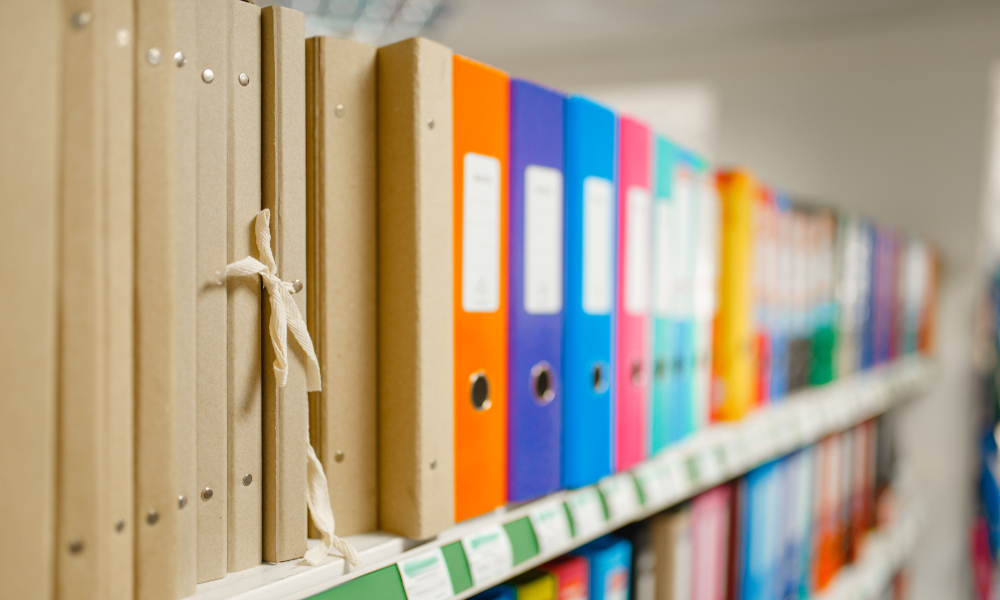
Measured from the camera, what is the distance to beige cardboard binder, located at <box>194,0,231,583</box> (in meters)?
0.45

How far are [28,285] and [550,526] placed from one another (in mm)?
497

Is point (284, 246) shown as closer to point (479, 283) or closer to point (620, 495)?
point (479, 283)

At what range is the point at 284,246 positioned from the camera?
0.49 m

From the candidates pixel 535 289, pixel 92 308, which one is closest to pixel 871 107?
pixel 535 289

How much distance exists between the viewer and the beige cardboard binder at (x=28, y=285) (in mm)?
333

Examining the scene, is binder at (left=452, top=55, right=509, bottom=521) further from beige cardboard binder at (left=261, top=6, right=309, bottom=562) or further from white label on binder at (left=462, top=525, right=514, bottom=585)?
beige cardboard binder at (left=261, top=6, right=309, bottom=562)

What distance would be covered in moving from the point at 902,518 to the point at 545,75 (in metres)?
2.57

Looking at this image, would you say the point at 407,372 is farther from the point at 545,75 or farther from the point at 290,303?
the point at 545,75

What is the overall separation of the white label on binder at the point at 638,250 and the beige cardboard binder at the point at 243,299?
45 cm

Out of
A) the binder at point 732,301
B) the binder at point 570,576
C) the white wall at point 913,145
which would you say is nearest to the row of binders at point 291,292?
the binder at point 570,576

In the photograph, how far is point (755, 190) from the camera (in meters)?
1.16

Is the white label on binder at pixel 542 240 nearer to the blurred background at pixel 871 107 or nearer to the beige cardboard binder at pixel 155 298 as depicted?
the beige cardboard binder at pixel 155 298

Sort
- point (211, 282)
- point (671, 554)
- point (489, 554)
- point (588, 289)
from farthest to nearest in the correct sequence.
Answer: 1. point (671, 554)
2. point (588, 289)
3. point (489, 554)
4. point (211, 282)

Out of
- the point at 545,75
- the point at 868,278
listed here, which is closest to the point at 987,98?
the point at 868,278
